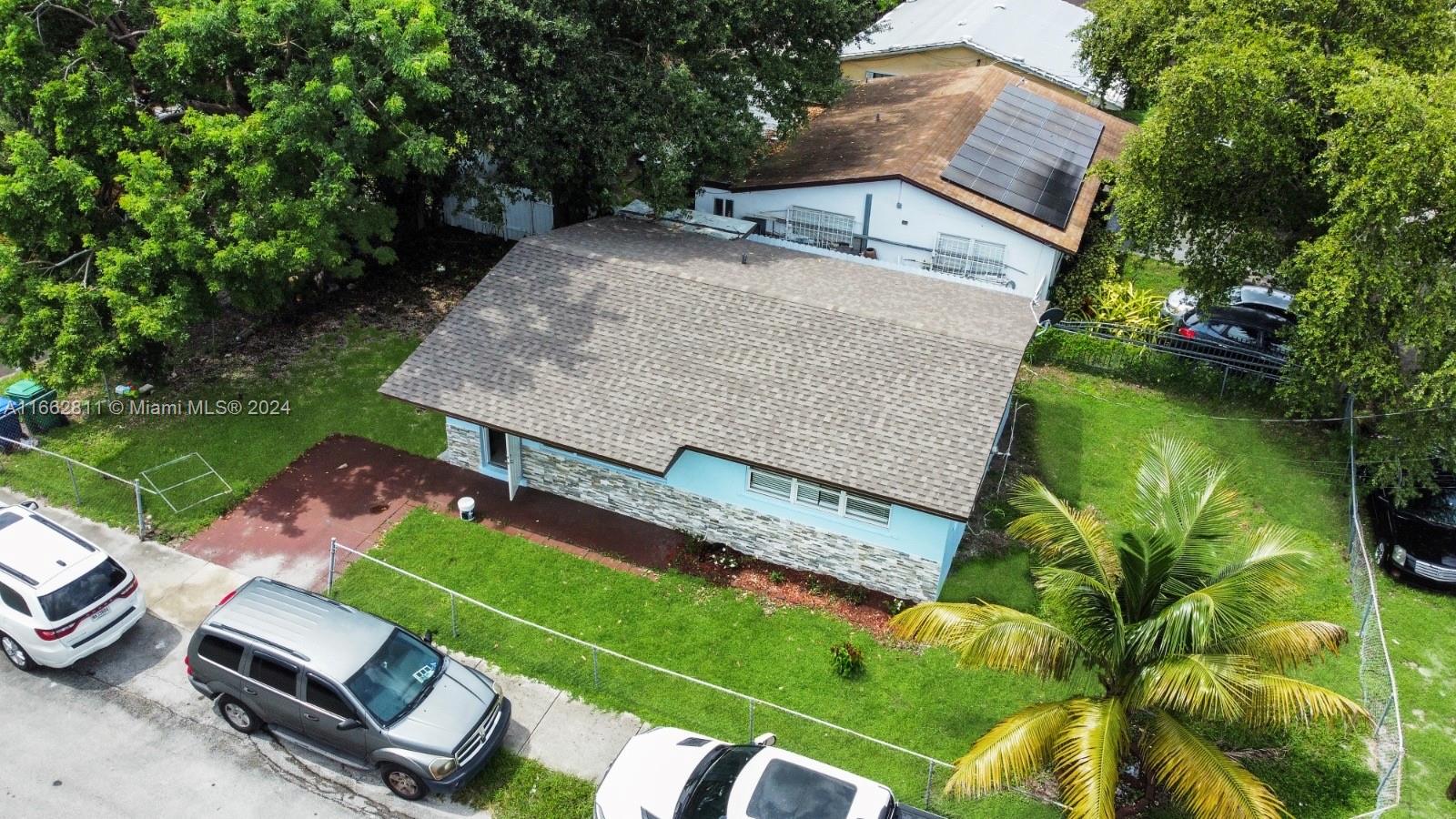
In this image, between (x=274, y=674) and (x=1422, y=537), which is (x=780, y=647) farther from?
(x=1422, y=537)

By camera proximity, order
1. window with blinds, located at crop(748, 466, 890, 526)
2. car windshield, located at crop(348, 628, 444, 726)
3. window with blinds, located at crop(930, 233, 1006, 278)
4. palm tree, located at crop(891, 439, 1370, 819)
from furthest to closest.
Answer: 1. window with blinds, located at crop(930, 233, 1006, 278)
2. window with blinds, located at crop(748, 466, 890, 526)
3. car windshield, located at crop(348, 628, 444, 726)
4. palm tree, located at crop(891, 439, 1370, 819)

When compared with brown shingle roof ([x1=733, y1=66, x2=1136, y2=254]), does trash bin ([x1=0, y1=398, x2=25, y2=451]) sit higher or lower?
lower

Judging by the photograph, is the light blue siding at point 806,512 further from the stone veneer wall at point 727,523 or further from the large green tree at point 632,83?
the large green tree at point 632,83

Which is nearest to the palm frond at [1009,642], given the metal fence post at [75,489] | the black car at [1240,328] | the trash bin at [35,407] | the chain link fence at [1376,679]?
the chain link fence at [1376,679]

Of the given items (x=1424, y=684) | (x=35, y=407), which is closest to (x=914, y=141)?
(x=1424, y=684)

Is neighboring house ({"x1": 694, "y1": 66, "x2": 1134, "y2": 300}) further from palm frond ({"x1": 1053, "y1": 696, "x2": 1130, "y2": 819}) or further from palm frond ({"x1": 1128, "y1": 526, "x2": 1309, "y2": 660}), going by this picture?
palm frond ({"x1": 1053, "y1": 696, "x2": 1130, "y2": 819})

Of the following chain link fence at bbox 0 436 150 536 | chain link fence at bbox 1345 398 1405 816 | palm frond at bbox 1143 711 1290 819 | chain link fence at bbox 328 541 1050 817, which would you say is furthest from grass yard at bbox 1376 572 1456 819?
chain link fence at bbox 0 436 150 536
